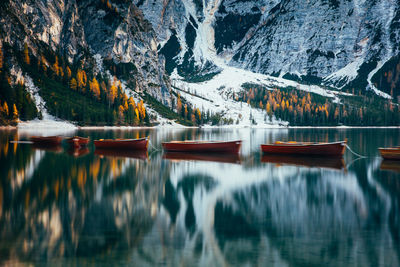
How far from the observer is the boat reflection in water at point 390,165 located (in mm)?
29094

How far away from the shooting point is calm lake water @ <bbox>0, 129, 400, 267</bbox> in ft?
33.3

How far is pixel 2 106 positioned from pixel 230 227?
468 feet

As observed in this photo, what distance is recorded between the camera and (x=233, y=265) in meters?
9.62

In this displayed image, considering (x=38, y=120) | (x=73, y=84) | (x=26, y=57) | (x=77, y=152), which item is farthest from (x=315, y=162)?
(x=26, y=57)

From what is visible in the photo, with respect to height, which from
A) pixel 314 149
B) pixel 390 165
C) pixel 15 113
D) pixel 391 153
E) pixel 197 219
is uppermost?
pixel 15 113

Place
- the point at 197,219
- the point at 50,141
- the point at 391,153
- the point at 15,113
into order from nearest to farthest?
the point at 197,219, the point at 391,153, the point at 50,141, the point at 15,113

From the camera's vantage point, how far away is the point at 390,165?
104ft

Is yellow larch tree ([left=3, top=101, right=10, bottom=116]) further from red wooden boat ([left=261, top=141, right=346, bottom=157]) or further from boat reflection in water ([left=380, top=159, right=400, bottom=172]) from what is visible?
boat reflection in water ([left=380, top=159, right=400, bottom=172])

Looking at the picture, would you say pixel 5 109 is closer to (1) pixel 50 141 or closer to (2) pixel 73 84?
(2) pixel 73 84

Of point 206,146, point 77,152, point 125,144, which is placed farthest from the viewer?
point 125,144

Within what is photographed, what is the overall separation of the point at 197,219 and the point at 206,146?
30.1 metres

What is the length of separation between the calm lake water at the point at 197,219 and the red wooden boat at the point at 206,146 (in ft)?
58.5

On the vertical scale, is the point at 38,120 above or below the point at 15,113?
below

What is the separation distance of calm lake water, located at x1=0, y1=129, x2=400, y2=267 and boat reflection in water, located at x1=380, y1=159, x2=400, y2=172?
4042 millimetres
